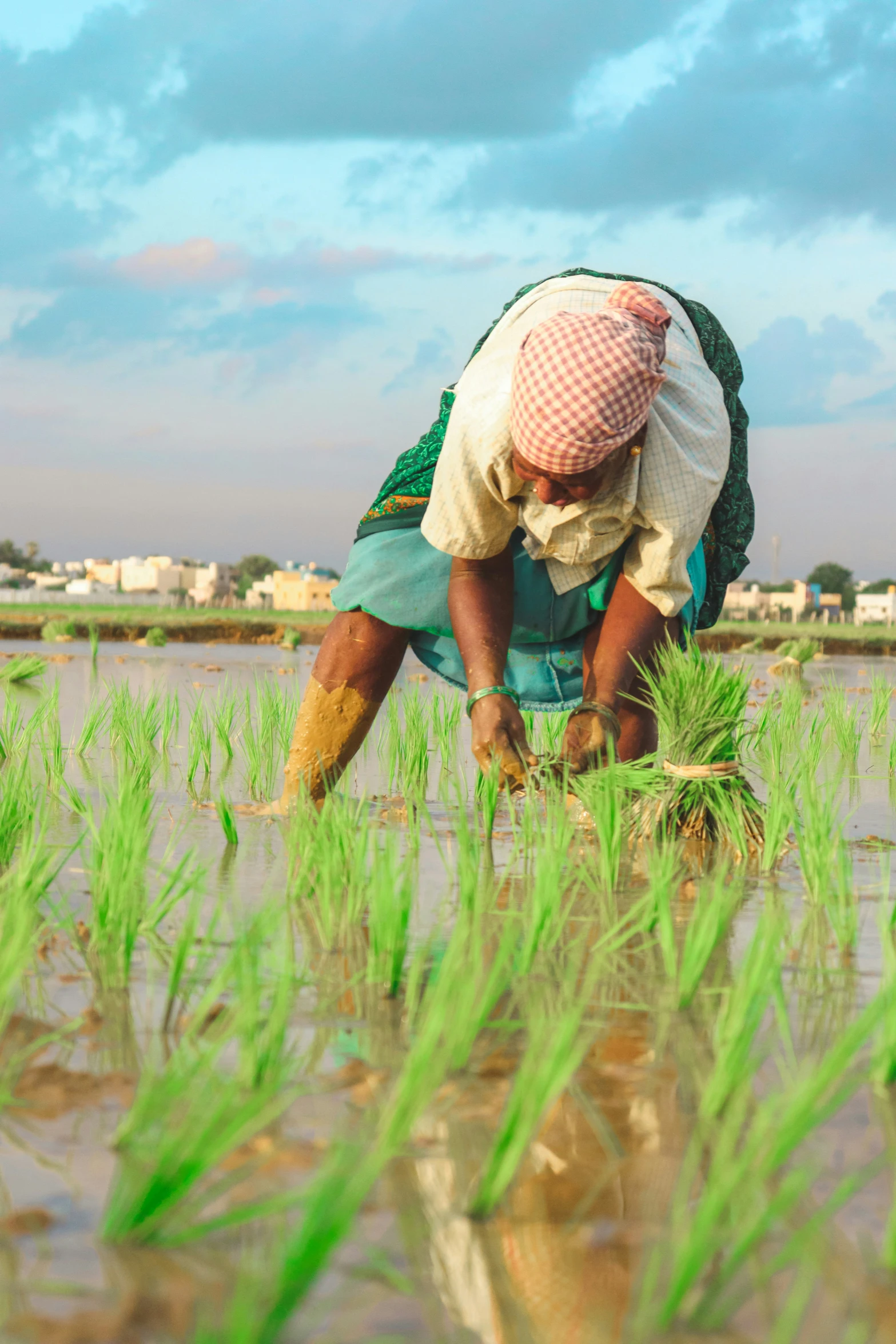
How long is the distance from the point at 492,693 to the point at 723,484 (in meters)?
0.82

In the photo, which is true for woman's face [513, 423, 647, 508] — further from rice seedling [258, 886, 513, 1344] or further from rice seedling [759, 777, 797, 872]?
rice seedling [258, 886, 513, 1344]

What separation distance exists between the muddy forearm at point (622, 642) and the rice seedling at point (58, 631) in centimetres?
938

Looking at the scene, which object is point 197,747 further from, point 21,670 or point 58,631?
point 58,631

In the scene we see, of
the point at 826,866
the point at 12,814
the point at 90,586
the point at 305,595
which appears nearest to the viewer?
the point at 826,866

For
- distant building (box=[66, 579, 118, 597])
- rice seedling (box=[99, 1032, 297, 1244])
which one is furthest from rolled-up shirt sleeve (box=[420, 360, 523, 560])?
distant building (box=[66, 579, 118, 597])

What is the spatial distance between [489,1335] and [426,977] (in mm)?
710

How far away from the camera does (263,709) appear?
3652 mm

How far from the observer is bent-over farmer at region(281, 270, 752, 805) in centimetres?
217

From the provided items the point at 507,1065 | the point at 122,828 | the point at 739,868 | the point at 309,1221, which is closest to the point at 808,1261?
the point at 309,1221

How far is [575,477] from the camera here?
219 cm

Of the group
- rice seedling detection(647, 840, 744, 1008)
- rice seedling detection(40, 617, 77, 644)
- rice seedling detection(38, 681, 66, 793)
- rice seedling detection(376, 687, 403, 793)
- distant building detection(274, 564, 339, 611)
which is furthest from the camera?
distant building detection(274, 564, 339, 611)

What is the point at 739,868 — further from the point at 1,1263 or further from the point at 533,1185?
the point at 1,1263

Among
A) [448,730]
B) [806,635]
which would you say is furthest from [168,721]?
[806,635]

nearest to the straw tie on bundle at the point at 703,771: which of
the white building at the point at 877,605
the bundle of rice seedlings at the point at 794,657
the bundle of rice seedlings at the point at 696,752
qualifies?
the bundle of rice seedlings at the point at 696,752
